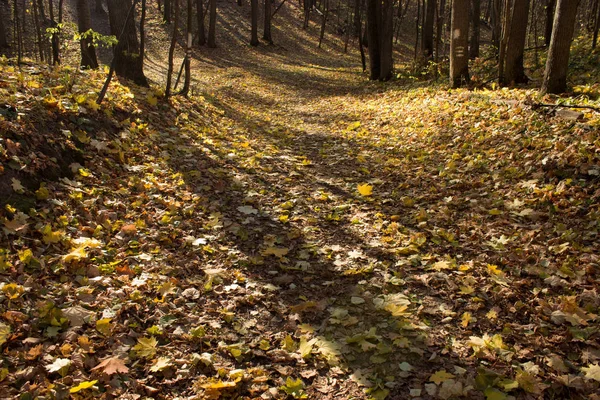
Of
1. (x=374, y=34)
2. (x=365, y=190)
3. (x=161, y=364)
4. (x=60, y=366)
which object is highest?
(x=374, y=34)

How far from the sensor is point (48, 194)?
4.20 m

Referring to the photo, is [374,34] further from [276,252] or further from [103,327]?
[103,327]

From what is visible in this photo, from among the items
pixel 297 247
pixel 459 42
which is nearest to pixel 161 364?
pixel 297 247

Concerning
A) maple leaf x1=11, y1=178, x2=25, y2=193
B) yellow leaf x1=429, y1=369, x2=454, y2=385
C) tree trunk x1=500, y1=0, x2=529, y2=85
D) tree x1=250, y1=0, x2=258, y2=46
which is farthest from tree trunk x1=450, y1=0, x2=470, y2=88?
tree x1=250, y1=0, x2=258, y2=46

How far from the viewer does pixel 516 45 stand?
29.2 ft

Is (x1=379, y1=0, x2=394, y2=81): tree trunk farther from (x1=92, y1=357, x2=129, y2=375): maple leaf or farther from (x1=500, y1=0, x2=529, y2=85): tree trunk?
(x1=92, y1=357, x2=129, y2=375): maple leaf

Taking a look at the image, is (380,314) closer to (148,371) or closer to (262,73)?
(148,371)

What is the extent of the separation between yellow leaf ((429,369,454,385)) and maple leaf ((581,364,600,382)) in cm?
89

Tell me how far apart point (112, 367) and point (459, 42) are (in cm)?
1059

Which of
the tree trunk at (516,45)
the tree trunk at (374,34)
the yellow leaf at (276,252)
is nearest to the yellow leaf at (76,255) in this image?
the yellow leaf at (276,252)

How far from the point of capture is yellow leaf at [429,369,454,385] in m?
2.70

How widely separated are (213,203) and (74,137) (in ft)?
6.70

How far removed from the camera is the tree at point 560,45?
6.78 meters

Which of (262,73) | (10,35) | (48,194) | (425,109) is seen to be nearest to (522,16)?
(425,109)
